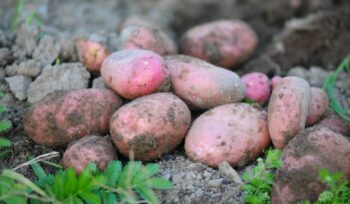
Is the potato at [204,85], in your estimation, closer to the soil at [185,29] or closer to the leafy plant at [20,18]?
the soil at [185,29]

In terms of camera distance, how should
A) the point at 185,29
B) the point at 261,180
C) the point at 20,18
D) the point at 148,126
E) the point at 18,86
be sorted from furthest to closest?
the point at 185,29
the point at 20,18
the point at 18,86
the point at 148,126
the point at 261,180

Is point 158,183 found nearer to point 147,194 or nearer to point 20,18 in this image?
point 147,194

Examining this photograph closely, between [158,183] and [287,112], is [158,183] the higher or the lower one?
the lower one

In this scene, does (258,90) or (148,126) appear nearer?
(148,126)

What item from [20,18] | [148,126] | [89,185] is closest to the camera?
[89,185]

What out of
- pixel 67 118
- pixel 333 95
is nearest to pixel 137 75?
pixel 67 118

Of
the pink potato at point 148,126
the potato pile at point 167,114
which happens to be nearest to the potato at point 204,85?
the potato pile at point 167,114

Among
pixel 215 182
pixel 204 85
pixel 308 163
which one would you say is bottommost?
pixel 215 182

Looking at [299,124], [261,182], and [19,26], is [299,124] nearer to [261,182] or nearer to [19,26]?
[261,182]
